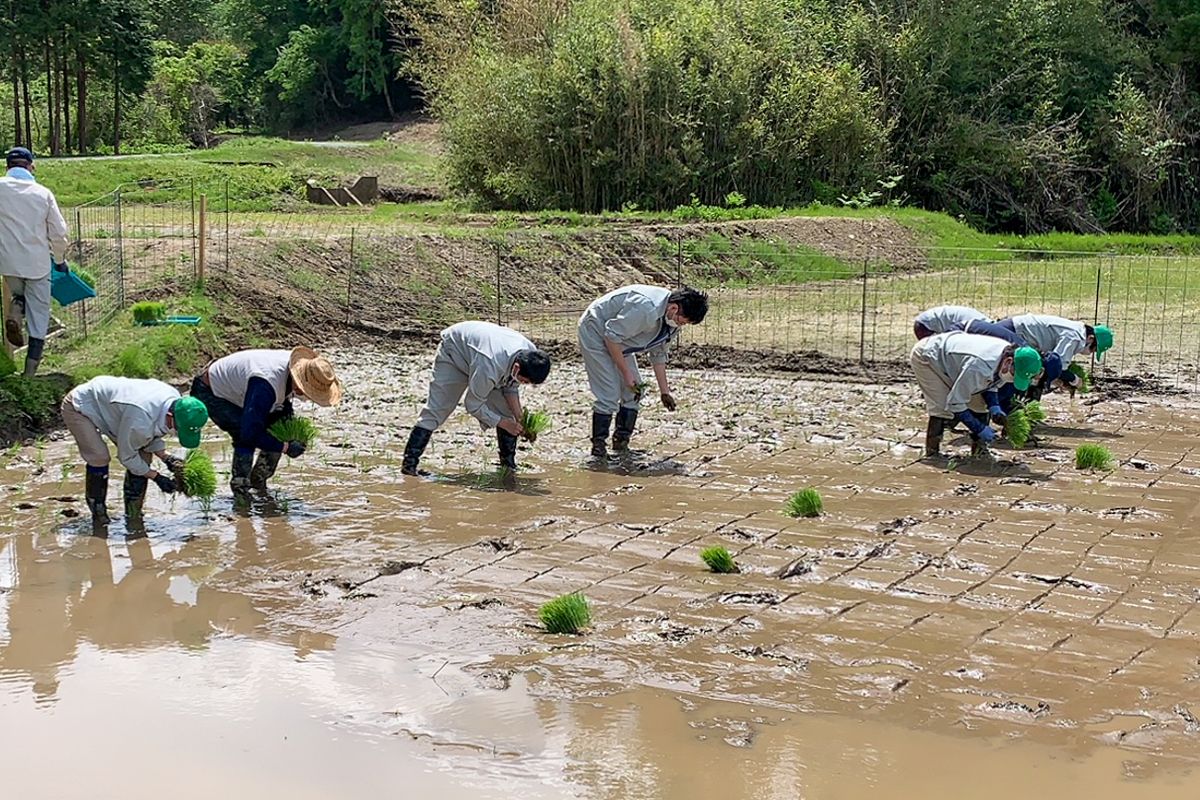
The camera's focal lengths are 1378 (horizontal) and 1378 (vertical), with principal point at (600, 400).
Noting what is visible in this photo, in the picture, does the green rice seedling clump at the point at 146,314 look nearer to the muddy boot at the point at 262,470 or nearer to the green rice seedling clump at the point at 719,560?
the muddy boot at the point at 262,470

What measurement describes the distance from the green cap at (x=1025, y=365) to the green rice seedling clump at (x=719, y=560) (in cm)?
339

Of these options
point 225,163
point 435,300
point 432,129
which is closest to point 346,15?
point 432,129

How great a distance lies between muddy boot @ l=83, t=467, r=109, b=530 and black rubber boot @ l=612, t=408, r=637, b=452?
3734 millimetres

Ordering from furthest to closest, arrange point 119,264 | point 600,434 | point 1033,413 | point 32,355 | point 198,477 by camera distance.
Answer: point 119,264 < point 32,355 < point 1033,413 < point 600,434 < point 198,477

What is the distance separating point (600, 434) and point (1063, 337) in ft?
→ 12.5

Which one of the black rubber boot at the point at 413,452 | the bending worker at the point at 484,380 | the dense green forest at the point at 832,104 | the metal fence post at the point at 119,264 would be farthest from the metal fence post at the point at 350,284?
the dense green forest at the point at 832,104

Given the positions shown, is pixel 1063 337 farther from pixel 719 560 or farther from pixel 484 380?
pixel 719 560

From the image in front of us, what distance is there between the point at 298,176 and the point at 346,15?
1926 centimetres

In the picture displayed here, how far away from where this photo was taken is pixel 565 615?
20.2 ft

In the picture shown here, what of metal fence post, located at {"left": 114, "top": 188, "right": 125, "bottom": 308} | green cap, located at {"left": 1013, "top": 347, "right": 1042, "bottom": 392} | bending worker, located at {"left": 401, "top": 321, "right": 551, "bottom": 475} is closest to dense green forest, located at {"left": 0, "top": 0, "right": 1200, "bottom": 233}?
metal fence post, located at {"left": 114, "top": 188, "right": 125, "bottom": 308}

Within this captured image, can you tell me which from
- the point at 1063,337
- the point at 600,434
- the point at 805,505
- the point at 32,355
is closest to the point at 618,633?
the point at 805,505

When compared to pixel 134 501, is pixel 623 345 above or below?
above

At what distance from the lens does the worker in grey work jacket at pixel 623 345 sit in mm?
9898

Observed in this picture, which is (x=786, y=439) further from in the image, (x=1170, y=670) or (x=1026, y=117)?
(x=1026, y=117)
